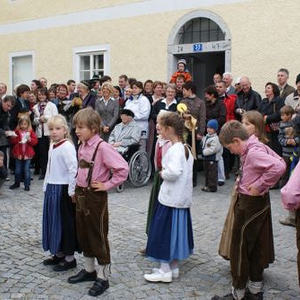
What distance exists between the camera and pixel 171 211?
14.0 ft

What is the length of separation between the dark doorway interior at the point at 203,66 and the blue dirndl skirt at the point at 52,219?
8.11m

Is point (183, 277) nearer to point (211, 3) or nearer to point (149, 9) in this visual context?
point (211, 3)

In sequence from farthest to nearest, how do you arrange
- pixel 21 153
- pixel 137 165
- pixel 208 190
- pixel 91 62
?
pixel 91 62
pixel 137 165
pixel 21 153
pixel 208 190

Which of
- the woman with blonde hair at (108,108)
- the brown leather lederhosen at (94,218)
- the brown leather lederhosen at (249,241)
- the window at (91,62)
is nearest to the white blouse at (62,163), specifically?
the brown leather lederhosen at (94,218)

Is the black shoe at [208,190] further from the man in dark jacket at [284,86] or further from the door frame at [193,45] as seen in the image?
the door frame at [193,45]

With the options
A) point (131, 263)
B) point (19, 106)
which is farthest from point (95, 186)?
point (19, 106)

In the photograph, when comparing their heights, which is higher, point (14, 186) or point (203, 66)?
point (203, 66)

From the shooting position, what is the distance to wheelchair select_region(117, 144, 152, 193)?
27.4 ft

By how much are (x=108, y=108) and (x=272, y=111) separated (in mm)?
2940

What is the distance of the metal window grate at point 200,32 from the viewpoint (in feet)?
36.9

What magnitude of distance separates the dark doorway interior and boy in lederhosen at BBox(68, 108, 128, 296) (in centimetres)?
823

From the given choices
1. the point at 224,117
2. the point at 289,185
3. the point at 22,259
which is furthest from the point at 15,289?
the point at 224,117

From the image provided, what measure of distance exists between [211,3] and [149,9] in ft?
5.92

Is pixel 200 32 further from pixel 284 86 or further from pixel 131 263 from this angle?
pixel 131 263
